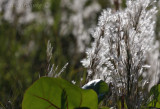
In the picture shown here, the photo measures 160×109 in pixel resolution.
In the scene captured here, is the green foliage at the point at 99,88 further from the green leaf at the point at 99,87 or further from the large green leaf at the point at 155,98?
the large green leaf at the point at 155,98

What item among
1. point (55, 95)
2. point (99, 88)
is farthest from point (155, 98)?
point (55, 95)

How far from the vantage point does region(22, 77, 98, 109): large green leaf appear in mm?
738

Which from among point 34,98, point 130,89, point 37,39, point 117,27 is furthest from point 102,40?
point 37,39

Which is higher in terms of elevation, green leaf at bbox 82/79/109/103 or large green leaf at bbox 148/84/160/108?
green leaf at bbox 82/79/109/103

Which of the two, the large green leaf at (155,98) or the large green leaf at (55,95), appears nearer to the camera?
the large green leaf at (55,95)

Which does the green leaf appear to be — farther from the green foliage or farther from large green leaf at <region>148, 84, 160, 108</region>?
large green leaf at <region>148, 84, 160, 108</region>

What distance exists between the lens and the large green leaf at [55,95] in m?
0.74

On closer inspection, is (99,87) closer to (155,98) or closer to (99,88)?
(99,88)

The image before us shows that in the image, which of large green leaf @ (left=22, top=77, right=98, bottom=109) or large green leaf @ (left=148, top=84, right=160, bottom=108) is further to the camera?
large green leaf @ (left=148, top=84, right=160, bottom=108)

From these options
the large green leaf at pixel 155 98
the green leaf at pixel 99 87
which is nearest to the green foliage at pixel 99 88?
the green leaf at pixel 99 87

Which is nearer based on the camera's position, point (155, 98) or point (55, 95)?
point (55, 95)

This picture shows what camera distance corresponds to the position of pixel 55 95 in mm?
753

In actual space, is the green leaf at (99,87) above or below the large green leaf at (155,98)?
above

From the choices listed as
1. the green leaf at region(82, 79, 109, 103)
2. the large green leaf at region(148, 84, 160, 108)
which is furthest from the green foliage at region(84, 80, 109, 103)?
the large green leaf at region(148, 84, 160, 108)
